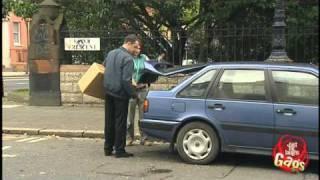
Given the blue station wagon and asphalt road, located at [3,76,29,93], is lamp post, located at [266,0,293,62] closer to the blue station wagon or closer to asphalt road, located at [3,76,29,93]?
the blue station wagon

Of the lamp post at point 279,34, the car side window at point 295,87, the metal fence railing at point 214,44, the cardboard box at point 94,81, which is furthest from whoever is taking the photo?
the metal fence railing at point 214,44

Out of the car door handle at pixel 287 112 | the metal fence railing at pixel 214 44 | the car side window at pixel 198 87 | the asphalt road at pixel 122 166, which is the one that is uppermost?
the metal fence railing at pixel 214 44

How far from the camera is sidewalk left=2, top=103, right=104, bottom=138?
11422 mm

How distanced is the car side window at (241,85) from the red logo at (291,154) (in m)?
0.64

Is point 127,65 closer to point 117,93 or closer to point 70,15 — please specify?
point 117,93

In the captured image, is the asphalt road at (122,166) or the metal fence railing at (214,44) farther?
the metal fence railing at (214,44)

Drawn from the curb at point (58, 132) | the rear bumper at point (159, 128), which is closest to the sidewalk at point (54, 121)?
the curb at point (58, 132)

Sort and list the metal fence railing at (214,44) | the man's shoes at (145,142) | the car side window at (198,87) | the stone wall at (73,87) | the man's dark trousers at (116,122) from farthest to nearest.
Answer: the stone wall at (73,87), the metal fence railing at (214,44), the man's shoes at (145,142), the man's dark trousers at (116,122), the car side window at (198,87)

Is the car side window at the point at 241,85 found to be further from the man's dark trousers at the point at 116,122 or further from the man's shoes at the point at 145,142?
the man's shoes at the point at 145,142

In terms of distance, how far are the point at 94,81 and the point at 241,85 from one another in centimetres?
256

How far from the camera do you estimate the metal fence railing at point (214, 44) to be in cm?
1391

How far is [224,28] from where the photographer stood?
49.2 feet

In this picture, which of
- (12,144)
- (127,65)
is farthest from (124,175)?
(12,144)

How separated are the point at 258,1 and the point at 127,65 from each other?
6.82 meters
